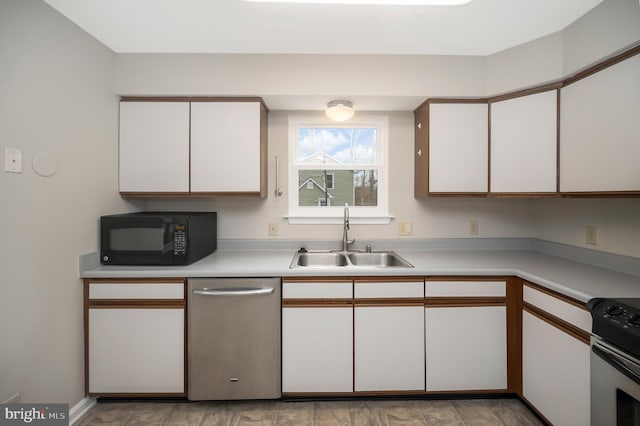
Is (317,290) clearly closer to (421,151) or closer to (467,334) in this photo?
(467,334)

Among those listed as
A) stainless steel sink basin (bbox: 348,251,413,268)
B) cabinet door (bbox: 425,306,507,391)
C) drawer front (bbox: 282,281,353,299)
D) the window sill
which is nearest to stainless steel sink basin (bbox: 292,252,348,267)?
stainless steel sink basin (bbox: 348,251,413,268)

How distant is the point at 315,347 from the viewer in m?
1.95

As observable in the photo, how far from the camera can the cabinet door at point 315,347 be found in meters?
1.95

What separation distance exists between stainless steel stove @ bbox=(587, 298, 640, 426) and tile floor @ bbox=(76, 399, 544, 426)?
0.65 m

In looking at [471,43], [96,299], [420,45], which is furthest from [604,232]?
[96,299]

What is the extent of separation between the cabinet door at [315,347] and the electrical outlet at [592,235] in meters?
1.67

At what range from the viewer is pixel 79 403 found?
1872 mm

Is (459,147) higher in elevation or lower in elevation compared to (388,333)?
higher

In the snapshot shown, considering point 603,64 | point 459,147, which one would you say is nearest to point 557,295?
point 459,147

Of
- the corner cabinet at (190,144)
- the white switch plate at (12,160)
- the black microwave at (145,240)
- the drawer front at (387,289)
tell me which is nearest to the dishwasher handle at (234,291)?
the black microwave at (145,240)

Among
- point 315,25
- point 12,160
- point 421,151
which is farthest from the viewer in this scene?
point 421,151

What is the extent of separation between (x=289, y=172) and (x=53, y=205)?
1.54 metres

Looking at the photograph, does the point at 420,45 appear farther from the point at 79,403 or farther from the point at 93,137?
the point at 79,403

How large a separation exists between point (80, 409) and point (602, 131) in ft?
11.1
